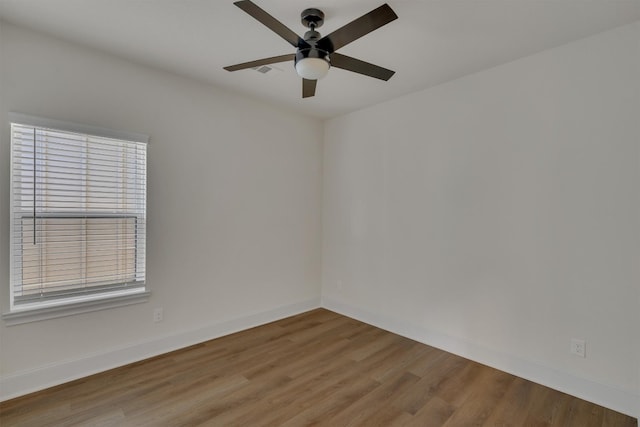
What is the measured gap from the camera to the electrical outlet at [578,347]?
7.43 feet

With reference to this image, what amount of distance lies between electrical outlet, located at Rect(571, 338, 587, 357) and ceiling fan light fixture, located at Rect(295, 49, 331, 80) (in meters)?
2.66

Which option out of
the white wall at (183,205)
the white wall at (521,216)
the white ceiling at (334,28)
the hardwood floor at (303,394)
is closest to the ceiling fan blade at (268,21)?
the white ceiling at (334,28)

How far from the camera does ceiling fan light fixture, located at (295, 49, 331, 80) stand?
5.90 feet

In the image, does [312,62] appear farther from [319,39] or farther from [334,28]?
[334,28]

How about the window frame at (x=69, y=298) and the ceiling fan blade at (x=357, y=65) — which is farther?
the window frame at (x=69, y=298)

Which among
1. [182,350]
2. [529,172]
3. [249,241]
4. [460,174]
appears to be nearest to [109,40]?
[249,241]

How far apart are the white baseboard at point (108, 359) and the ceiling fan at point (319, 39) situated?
2495 mm

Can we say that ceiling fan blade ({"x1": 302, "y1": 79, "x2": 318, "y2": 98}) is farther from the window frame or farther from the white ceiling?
the window frame

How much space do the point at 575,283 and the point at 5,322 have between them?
13.5 feet

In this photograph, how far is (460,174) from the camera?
9.67ft

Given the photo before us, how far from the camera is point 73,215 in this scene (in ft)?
7.88

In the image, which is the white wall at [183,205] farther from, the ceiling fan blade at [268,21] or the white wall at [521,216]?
the ceiling fan blade at [268,21]

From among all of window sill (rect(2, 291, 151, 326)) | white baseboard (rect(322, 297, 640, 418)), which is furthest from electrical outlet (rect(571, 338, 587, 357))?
window sill (rect(2, 291, 151, 326))

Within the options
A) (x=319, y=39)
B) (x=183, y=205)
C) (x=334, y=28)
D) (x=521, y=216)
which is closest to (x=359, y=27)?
(x=319, y=39)
